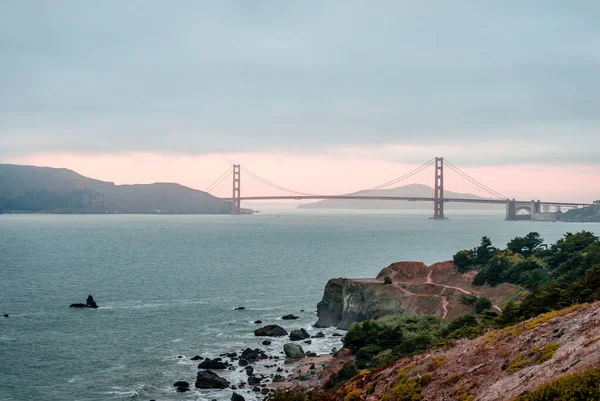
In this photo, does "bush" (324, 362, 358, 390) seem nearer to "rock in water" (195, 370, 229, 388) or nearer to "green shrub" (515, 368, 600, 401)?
"rock in water" (195, 370, 229, 388)

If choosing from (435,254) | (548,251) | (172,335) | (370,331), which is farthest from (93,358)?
(435,254)

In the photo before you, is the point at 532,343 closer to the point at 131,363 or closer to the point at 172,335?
the point at 131,363

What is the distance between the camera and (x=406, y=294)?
170 feet

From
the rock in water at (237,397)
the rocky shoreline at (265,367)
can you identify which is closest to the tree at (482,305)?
the rocky shoreline at (265,367)

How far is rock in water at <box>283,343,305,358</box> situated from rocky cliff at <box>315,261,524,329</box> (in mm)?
9817

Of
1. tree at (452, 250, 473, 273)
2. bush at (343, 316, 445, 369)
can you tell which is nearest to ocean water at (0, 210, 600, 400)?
bush at (343, 316, 445, 369)

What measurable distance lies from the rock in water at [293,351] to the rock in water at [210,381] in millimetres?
7436

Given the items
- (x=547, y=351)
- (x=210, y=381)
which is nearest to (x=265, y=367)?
(x=210, y=381)

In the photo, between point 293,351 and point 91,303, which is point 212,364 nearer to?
point 293,351

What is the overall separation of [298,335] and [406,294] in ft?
34.5

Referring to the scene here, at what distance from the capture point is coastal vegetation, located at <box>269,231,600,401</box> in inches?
672

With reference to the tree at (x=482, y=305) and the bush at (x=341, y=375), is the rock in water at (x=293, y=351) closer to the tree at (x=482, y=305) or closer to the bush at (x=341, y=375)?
the bush at (x=341, y=375)

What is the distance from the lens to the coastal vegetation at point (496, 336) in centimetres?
1706

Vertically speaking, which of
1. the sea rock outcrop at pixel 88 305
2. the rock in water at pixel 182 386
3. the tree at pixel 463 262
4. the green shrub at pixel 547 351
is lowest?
the rock in water at pixel 182 386
